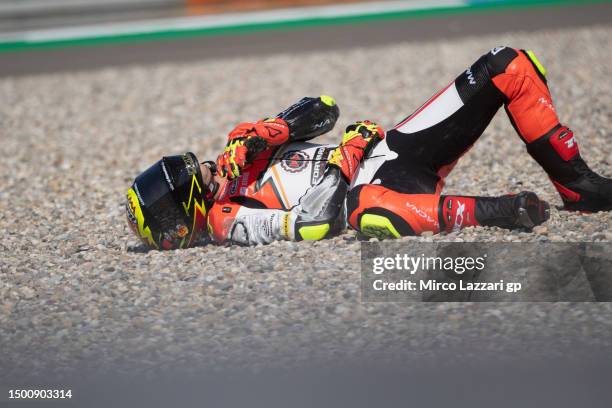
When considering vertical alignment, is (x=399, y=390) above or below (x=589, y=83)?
below

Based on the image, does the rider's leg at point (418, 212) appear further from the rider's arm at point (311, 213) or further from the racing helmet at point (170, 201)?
the racing helmet at point (170, 201)

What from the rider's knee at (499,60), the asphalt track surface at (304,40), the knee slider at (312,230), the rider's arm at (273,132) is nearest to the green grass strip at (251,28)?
the asphalt track surface at (304,40)

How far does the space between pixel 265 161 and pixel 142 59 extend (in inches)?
323

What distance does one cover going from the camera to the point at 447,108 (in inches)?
226

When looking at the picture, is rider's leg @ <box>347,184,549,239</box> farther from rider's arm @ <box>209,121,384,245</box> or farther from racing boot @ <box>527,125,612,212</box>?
racing boot @ <box>527,125,612,212</box>

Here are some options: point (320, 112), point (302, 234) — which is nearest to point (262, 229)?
point (302, 234)

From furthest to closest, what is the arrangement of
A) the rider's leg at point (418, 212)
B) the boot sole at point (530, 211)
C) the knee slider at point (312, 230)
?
1. the knee slider at point (312, 230)
2. the rider's leg at point (418, 212)
3. the boot sole at point (530, 211)

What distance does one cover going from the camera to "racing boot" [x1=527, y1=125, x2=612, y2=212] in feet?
17.9

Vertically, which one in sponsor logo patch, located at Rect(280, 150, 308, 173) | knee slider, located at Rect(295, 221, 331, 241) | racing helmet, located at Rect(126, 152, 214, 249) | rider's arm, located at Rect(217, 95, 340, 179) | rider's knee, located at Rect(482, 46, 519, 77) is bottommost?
knee slider, located at Rect(295, 221, 331, 241)

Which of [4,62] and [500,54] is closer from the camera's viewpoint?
[500,54]

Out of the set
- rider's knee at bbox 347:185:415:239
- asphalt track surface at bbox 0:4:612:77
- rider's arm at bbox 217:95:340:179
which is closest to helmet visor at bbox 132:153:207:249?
rider's arm at bbox 217:95:340:179

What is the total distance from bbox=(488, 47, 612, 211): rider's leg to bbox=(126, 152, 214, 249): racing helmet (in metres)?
2.06

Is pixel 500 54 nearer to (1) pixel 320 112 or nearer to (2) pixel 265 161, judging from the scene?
(1) pixel 320 112

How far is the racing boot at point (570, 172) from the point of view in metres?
5.45
